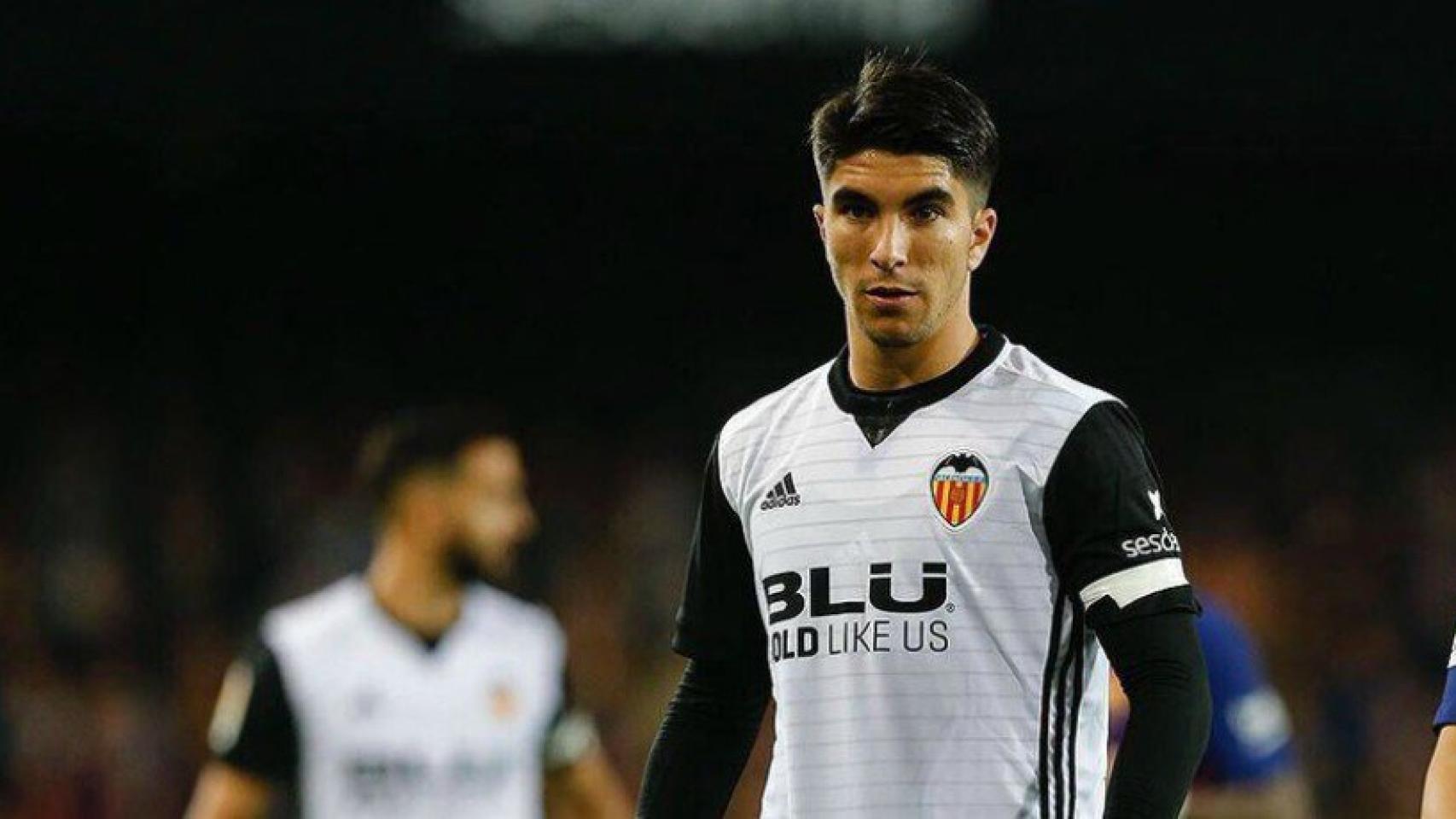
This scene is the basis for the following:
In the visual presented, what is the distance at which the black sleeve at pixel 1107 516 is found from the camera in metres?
3.34

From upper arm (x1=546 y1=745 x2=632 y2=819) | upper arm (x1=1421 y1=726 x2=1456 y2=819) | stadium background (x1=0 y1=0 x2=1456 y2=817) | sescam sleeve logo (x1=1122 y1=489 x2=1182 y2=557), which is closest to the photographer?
sescam sleeve logo (x1=1122 y1=489 x2=1182 y2=557)

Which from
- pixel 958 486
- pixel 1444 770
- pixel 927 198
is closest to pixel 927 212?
pixel 927 198

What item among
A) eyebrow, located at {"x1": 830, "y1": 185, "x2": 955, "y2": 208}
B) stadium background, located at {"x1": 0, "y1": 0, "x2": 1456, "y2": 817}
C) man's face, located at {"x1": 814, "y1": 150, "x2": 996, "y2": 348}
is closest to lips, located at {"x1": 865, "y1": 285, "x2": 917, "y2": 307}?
man's face, located at {"x1": 814, "y1": 150, "x2": 996, "y2": 348}

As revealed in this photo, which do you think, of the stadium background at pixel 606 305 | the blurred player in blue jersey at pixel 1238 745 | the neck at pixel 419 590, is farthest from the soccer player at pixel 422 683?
the stadium background at pixel 606 305

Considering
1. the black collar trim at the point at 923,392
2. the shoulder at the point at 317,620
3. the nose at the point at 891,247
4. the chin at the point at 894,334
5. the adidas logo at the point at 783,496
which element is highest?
the nose at the point at 891,247

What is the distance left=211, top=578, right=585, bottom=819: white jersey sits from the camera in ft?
20.1

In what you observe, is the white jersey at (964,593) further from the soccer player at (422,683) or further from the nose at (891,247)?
the soccer player at (422,683)

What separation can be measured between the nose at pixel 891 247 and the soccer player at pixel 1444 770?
3.44 ft

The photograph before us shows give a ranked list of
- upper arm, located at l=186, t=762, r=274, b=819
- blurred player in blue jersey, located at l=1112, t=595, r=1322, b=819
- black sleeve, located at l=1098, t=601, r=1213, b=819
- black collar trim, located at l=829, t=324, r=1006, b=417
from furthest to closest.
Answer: upper arm, located at l=186, t=762, r=274, b=819, blurred player in blue jersey, located at l=1112, t=595, r=1322, b=819, black collar trim, located at l=829, t=324, r=1006, b=417, black sleeve, located at l=1098, t=601, r=1213, b=819

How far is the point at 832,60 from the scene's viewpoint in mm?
11141

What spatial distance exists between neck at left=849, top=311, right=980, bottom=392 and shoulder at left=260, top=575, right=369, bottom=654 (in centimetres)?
293

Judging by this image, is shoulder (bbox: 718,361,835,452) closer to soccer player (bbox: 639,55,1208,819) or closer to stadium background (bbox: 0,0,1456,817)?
soccer player (bbox: 639,55,1208,819)

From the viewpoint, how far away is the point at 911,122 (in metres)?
3.49

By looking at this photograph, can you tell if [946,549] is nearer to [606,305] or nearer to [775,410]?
[775,410]
